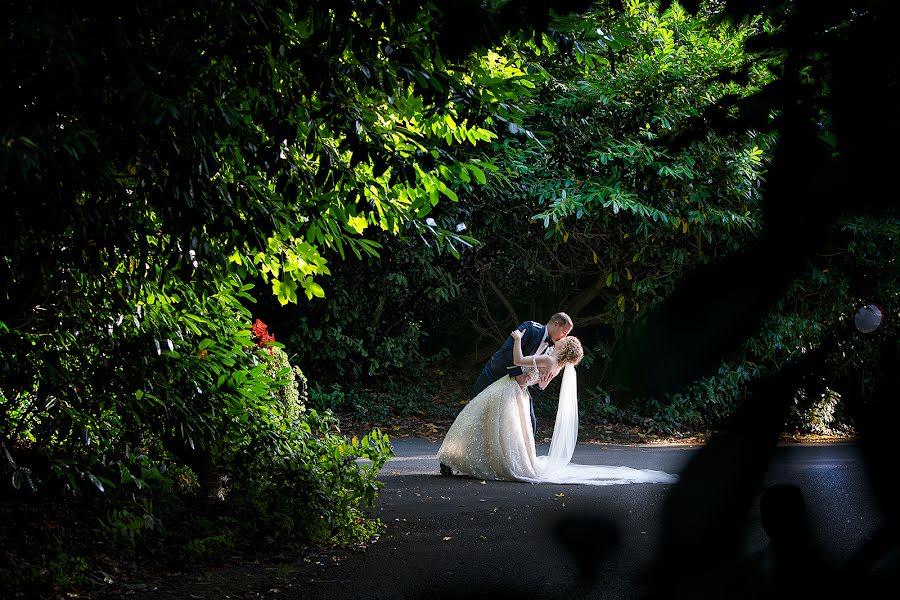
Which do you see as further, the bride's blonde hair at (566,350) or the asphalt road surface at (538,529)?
the bride's blonde hair at (566,350)

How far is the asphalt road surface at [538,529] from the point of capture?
1.66 ft

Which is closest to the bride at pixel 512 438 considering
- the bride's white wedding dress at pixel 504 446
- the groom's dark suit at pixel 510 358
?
the bride's white wedding dress at pixel 504 446

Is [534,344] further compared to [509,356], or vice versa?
[509,356]

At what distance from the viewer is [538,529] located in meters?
0.57

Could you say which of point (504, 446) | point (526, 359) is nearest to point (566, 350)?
point (526, 359)

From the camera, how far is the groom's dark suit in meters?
9.25

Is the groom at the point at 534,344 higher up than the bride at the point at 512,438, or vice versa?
the groom at the point at 534,344

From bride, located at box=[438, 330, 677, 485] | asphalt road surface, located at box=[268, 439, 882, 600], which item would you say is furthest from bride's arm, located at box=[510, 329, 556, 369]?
asphalt road surface, located at box=[268, 439, 882, 600]

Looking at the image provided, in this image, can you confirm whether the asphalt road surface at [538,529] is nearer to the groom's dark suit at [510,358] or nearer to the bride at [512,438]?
the bride at [512,438]

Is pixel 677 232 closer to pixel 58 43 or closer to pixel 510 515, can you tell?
pixel 510 515

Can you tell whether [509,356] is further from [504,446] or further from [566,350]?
[504,446]

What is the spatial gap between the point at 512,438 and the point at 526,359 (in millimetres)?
809

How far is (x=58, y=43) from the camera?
9.82 feet

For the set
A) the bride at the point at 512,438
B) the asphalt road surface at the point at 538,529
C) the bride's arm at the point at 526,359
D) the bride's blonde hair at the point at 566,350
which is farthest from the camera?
the bride's blonde hair at the point at 566,350
